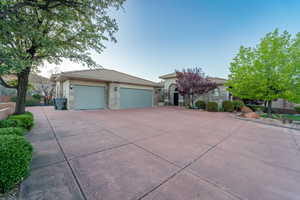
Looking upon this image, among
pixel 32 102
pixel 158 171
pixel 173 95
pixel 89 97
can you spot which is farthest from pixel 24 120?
pixel 173 95

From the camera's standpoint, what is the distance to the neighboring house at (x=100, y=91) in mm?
9711

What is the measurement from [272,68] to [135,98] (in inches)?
470

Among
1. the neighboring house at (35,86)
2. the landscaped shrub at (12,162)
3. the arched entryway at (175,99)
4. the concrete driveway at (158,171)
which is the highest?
the neighboring house at (35,86)

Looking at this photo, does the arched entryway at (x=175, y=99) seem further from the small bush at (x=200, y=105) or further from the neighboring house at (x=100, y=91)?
the neighboring house at (x=100, y=91)

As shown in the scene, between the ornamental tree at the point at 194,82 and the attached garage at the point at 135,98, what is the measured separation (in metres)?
4.29

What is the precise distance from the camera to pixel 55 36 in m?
5.16

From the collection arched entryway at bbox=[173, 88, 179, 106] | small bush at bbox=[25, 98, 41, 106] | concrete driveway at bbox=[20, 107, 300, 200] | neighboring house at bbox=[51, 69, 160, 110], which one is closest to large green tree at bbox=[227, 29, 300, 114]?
concrete driveway at bbox=[20, 107, 300, 200]

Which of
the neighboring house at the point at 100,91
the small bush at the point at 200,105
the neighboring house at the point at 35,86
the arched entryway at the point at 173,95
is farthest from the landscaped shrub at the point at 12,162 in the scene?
the neighboring house at the point at 35,86

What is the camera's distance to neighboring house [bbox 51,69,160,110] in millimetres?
9711

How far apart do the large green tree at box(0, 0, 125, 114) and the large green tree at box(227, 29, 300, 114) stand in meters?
9.78

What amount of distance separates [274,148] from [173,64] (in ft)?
49.7

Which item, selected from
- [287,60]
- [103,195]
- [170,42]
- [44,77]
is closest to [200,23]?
[170,42]

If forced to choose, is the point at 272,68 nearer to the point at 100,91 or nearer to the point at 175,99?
the point at 175,99

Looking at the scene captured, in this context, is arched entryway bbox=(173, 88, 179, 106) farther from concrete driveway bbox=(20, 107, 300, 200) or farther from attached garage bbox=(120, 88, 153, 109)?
concrete driveway bbox=(20, 107, 300, 200)
